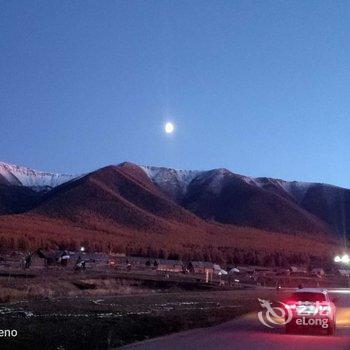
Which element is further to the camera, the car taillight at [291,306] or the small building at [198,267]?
the small building at [198,267]

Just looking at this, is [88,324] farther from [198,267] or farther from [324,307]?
[198,267]

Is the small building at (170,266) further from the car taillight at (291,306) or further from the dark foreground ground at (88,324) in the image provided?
the car taillight at (291,306)

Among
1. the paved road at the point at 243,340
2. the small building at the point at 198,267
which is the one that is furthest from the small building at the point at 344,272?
the paved road at the point at 243,340

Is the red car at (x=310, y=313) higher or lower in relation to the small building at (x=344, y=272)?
lower

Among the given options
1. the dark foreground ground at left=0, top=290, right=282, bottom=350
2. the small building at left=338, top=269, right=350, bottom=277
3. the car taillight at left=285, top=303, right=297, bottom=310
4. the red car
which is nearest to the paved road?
the red car

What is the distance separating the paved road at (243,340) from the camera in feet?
66.5

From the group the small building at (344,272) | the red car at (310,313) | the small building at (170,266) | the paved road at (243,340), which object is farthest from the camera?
the small building at (344,272)

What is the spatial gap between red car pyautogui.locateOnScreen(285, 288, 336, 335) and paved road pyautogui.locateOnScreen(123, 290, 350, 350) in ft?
1.54

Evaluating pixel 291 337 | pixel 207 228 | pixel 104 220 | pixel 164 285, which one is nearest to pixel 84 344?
pixel 291 337

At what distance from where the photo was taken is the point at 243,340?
22.4 metres

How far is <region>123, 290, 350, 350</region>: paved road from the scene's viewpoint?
20.3m

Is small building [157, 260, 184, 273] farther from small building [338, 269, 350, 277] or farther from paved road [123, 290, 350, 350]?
paved road [123, 290, 350, 350]

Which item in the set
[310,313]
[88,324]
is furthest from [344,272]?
[88,324]

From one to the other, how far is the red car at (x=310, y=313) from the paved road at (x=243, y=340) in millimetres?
468
